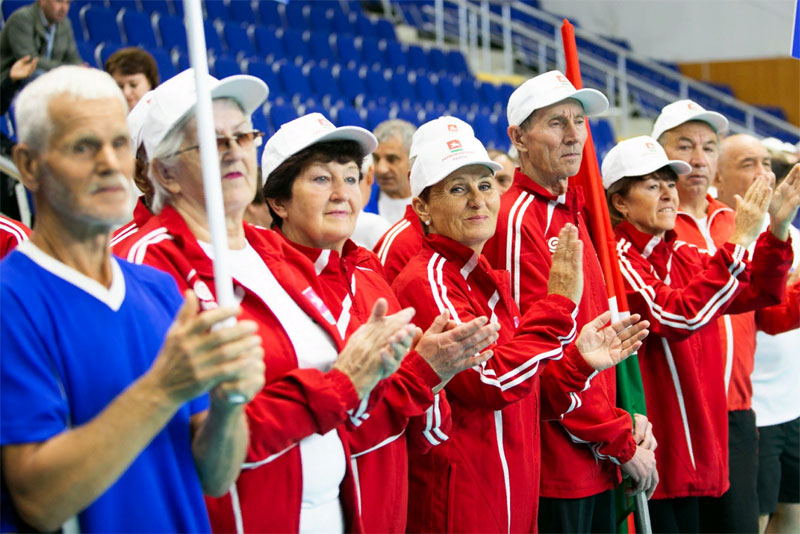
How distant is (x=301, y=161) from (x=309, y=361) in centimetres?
61

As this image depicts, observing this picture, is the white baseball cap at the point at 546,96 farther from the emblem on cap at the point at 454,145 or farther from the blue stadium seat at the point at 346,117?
the blue stadium seat at the point at 346,117

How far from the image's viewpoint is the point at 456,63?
397 inches

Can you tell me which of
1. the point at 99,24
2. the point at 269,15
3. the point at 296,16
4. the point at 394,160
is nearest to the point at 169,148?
the point at 394,160

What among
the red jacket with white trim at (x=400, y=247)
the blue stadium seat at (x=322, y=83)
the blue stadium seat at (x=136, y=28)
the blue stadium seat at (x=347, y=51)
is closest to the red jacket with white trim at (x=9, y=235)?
the red jacket with white trim at (x=400, y=247)

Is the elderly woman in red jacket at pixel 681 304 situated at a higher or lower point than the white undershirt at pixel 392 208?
lower

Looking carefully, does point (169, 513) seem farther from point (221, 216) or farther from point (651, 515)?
point (651, 515)

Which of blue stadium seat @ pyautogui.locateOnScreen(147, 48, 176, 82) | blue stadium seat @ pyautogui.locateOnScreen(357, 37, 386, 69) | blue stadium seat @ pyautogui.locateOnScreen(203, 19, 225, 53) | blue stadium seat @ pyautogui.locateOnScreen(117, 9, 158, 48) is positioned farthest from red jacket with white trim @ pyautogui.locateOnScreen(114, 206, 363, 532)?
blue stadium seat @ pyautogui.locateOnScreen(357, 37, 386, 69)

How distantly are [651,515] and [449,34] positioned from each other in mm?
8691

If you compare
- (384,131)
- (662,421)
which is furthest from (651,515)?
(384,131)

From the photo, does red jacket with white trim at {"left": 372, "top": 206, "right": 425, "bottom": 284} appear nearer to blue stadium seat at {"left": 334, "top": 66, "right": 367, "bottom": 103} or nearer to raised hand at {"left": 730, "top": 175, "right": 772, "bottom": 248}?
raised hand at {"left": 730, "top": 175, "right": 772, "bottom": 248}

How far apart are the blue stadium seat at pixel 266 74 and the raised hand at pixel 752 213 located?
4517 millimetres

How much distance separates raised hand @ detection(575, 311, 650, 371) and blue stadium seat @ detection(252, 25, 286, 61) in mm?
6101

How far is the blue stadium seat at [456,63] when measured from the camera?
394 inches

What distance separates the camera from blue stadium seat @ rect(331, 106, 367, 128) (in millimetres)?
6957
